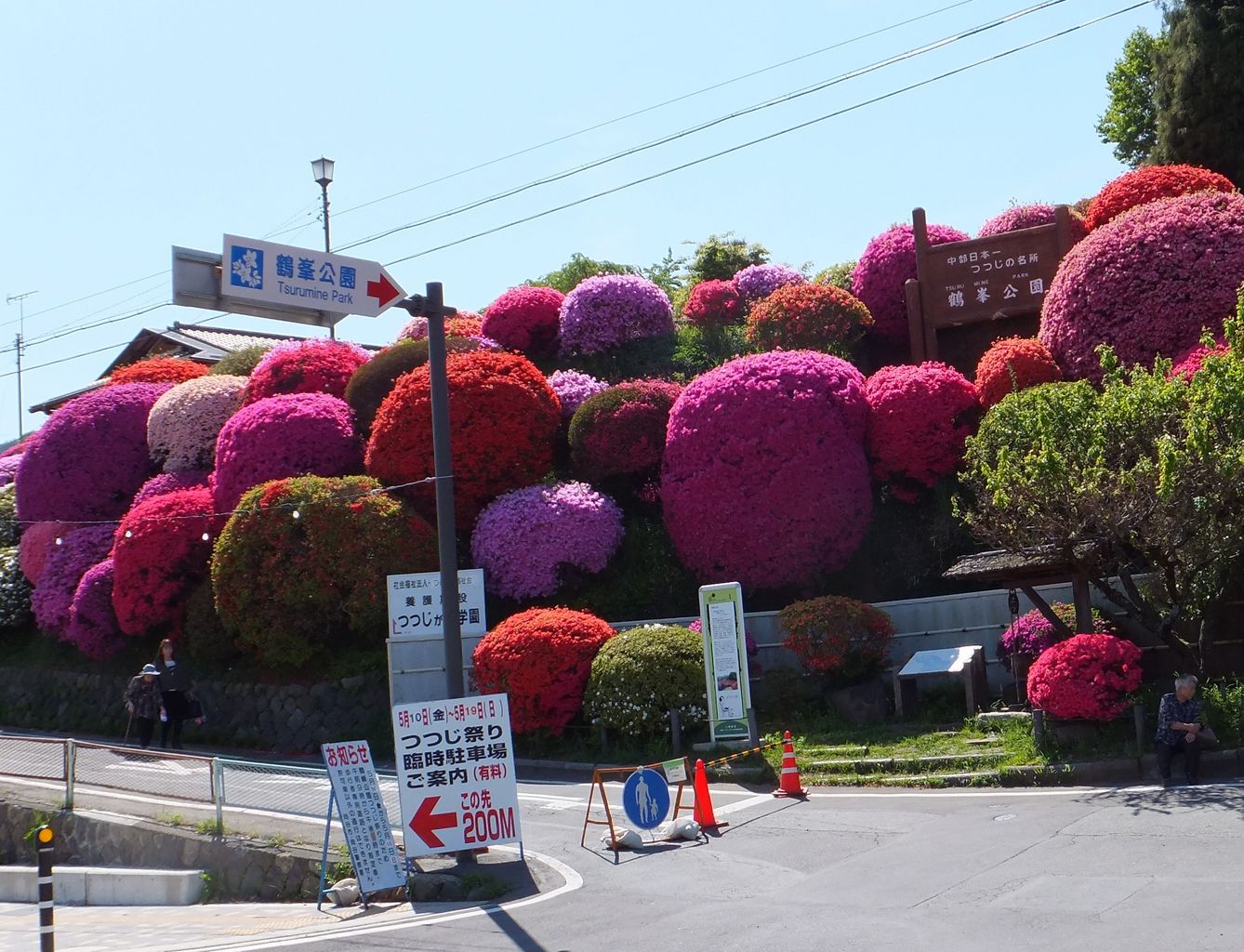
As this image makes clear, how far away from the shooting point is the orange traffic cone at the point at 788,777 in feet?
50.0

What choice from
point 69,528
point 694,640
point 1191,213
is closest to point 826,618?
point 694,640

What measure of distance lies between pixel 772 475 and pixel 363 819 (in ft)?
36.7

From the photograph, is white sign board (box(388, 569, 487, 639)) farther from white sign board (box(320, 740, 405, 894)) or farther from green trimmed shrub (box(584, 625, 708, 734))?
white sign board (box(320, 740, 405, 894))

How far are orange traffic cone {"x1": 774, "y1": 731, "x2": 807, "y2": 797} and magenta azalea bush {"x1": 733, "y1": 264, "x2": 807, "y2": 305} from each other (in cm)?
1812

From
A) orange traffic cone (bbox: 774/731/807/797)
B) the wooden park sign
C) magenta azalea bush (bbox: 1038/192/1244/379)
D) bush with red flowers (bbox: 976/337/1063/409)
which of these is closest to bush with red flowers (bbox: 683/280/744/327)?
the wooden park sign

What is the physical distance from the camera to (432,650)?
2064cm

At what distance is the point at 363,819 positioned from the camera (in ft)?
39.1

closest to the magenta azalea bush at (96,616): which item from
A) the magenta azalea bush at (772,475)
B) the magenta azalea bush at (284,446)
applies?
the magenta azalea bush at (284,446)

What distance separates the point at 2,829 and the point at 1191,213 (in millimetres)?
19959

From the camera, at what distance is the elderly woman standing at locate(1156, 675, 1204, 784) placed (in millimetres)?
13445

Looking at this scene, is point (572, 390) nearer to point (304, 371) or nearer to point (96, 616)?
point (304, 371)

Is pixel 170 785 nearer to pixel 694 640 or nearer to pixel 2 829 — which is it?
pixel 2 829

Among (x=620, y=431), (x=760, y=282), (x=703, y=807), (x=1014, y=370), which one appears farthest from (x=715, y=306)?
(x=703, y=807)

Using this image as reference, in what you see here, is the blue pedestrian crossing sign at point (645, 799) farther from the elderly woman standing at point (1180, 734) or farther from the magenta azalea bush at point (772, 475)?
the magenta azalea bush at point (772, 475)
